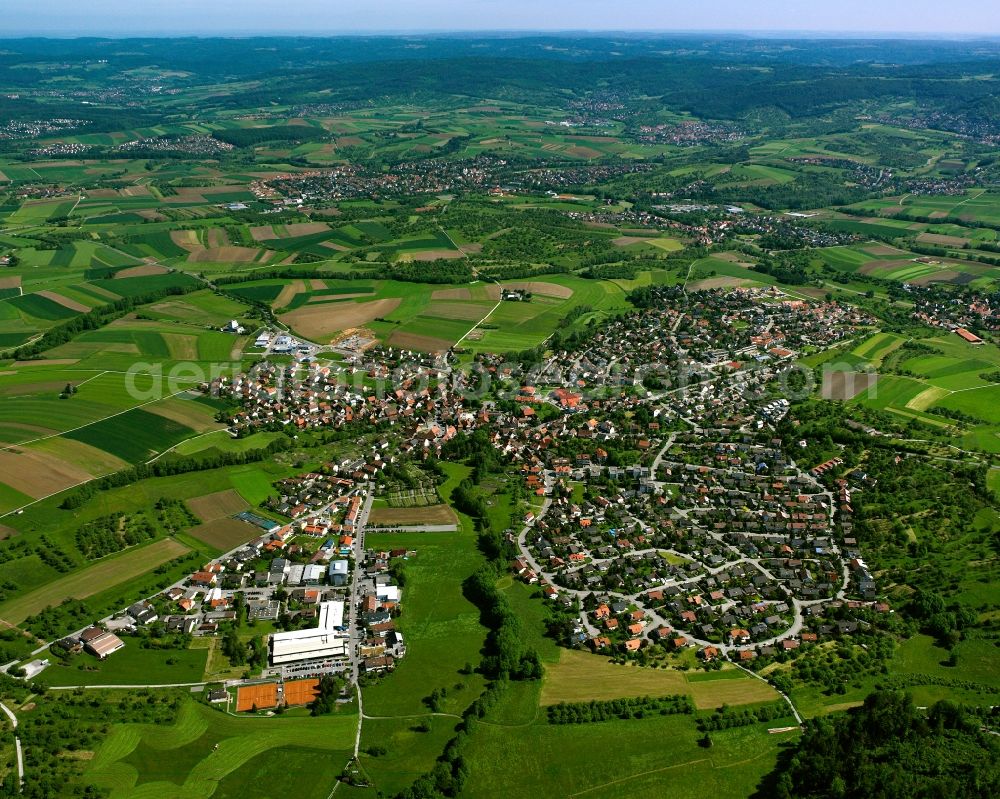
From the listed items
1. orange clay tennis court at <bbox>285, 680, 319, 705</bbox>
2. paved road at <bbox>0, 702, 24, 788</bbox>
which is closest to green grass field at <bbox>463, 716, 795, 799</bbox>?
orange clay tennis court at <bbox>285, 680, 319, 705</bbox>

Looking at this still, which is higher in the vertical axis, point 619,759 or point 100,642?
point 100,642

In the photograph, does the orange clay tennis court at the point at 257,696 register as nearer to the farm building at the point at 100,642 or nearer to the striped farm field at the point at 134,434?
the farm building at the point at 100,642

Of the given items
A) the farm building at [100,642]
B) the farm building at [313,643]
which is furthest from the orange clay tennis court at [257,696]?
the farm building at [100,642]

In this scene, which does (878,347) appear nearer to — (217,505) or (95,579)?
(217,505)

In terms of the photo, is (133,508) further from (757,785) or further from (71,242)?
(71,242)

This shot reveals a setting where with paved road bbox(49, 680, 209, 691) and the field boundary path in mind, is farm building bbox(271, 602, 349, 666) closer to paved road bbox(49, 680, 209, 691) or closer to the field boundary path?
paved road bbox(49, 680, 209, 691)

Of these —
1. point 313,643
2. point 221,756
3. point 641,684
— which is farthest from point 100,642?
point 641,684

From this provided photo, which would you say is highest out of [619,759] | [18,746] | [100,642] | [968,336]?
[968,336]
